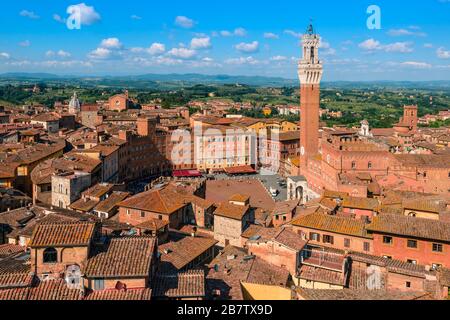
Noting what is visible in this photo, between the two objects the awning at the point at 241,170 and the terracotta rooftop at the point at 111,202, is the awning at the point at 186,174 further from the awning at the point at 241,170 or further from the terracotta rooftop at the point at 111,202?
the terracotta rooftop at the point at 111,202

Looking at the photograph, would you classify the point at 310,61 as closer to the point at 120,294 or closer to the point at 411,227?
the point at 411,227

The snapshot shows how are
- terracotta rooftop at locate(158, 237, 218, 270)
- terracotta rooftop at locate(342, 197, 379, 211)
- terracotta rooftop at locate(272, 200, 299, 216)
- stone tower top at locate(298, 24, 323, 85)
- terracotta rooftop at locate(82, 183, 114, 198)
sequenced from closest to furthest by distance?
terracotta rooftop at locate(158, 237, 218, 270) → terracotta rooftop at locate(342, 197, 379, 211) → terracotta rooftop at locate(272, 200, 299, 216) → terracotta rooftop at locate(82, 183, 114, 198) → stone tower top at locate(298, 24, 323, 85)

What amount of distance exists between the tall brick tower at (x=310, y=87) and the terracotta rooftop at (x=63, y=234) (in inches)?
1823

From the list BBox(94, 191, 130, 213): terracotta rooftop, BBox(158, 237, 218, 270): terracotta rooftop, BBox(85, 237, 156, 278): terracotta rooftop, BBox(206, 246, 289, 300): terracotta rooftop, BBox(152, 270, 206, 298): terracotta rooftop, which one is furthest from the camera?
BBox(94, 191, 130, 213): terracotta rooftop

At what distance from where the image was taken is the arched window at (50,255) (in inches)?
549

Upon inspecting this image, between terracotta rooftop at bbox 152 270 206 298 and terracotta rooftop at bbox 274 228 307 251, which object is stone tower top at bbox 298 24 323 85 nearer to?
terracotta rooftop at bbox 274 228 307 251

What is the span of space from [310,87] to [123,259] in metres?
48.6

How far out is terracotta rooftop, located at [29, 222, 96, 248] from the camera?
13.9m

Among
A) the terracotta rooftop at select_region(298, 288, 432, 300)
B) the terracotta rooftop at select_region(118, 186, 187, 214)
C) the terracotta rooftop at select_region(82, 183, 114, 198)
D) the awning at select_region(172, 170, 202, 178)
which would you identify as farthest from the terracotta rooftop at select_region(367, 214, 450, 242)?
the awning at select_region(172, 170, 202, 178)

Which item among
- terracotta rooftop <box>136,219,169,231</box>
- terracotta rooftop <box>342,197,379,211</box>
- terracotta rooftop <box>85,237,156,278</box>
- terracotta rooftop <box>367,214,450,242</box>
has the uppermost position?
terracotta rooftop <box>85,237,156,278</box>

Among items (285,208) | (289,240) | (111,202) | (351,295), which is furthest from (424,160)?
(351,295)

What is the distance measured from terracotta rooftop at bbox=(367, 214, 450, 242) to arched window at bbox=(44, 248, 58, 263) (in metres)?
16.9

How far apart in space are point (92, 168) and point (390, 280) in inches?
1168

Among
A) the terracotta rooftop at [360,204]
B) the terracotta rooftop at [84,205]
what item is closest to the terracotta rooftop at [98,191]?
the terracotta rooftop at [84,205]
